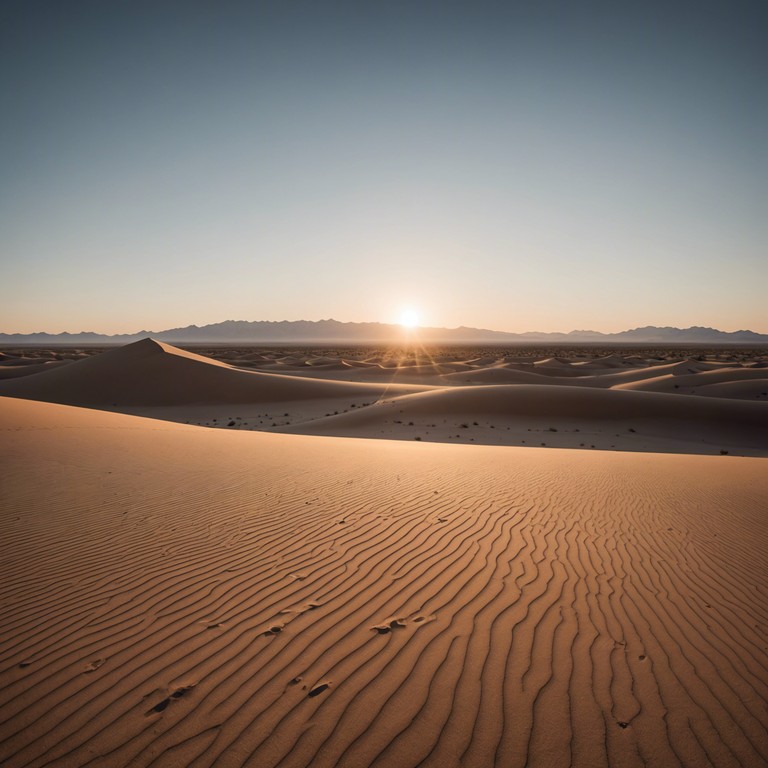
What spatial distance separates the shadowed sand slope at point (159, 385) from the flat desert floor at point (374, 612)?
60.3 ft

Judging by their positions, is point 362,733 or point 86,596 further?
point 86,596

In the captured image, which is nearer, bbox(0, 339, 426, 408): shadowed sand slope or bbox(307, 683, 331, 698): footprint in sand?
bbox(307, 683, 331, 698): footprint in sand

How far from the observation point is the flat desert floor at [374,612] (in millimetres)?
2684

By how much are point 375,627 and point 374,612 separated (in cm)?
23

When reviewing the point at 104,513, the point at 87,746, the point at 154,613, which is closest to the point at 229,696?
the point at 87,746

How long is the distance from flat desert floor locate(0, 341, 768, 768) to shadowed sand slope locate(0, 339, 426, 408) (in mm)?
18381

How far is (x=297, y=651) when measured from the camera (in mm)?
3377

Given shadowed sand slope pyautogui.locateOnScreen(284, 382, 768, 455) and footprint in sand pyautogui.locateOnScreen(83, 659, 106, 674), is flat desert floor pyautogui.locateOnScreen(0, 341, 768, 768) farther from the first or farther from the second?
shadowed sand slope pyautogui.locateOnScreen(284, 382, 768, 455)

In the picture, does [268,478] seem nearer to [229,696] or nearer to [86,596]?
[86,596]

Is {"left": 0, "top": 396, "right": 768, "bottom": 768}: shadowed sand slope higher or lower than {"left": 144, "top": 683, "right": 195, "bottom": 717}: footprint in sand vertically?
lower

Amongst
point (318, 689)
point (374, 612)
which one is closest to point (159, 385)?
point (374, 612)

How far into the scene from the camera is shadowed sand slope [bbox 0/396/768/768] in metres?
2.67

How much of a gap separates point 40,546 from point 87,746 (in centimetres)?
337

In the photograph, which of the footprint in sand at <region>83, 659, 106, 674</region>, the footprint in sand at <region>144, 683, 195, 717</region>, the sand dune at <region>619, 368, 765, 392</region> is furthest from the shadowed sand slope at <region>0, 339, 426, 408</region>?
the footprint in sand at <region>144, 683, 195, 717</region>
